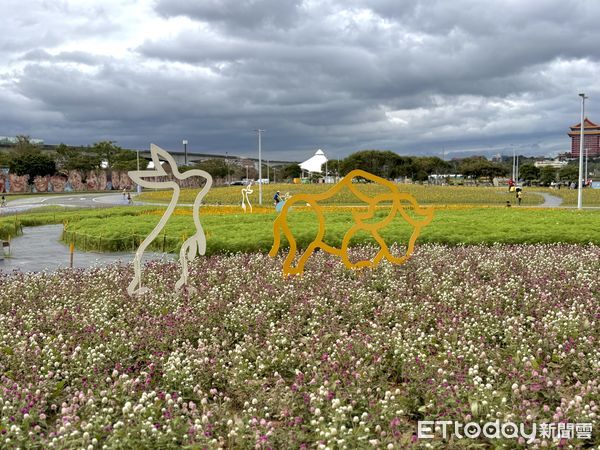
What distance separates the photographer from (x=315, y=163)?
91.1 metres

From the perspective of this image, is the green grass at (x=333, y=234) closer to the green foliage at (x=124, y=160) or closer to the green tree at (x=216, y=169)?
the green foliage at (x=124, y=160)

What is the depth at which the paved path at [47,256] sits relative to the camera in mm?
12359

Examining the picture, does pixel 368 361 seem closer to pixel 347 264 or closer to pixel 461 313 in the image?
pixel 461 313

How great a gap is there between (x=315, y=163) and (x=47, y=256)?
78649 mm

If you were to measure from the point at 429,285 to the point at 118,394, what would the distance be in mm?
5118

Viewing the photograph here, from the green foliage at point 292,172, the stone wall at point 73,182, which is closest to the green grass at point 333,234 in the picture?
the stone wall at point 73,182

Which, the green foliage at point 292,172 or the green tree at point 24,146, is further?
the green foliage at point 292,172

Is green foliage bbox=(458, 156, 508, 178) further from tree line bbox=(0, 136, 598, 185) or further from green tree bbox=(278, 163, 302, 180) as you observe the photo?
green tree bbox=(278, 163, 302, 180)

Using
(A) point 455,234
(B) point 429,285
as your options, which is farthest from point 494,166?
(B) point 429,285

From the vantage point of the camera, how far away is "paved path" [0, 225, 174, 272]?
1236 centimetres

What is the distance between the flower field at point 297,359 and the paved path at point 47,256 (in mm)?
3487

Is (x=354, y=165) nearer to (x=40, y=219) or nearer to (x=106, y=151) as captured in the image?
(x=106, y=151)

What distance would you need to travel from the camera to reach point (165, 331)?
627cm

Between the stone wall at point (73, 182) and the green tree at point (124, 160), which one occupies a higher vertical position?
the green tree at point (124, 160)
